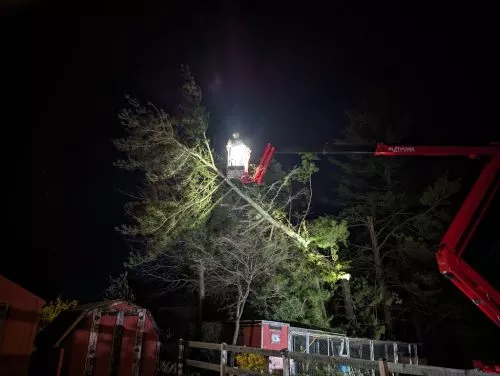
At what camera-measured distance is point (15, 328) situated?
10195mm

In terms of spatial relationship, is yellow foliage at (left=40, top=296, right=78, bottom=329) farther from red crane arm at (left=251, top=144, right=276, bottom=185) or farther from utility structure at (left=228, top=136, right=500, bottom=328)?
utility structure at (left=228, top=136, right=500, bottom=328)

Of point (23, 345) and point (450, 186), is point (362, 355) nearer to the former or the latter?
point (450, 186)

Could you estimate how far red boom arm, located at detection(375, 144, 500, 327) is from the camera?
32.6ft

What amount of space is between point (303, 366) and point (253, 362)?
1.43m

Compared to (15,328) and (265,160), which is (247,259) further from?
(15,328)

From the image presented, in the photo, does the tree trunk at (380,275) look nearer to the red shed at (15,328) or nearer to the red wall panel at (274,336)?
the red wall panel at (274,336)

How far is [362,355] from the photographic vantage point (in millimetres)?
13641

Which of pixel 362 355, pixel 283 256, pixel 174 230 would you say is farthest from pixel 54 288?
pixel 362 355

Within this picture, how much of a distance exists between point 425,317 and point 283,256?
10.9 metres

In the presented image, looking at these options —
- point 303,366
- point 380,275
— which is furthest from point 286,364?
point 380,275

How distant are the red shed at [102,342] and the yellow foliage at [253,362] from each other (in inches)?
97.3

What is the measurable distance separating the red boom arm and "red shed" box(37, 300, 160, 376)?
830 centimetres

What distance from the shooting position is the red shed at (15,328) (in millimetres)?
9828

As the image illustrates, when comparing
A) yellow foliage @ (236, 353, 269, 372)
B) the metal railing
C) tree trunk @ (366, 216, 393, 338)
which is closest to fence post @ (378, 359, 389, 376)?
the metal railing
